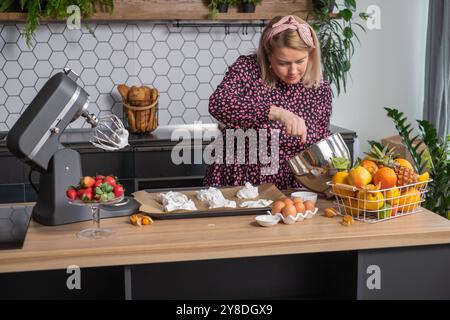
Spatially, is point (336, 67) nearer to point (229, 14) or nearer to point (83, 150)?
point (229, 14)

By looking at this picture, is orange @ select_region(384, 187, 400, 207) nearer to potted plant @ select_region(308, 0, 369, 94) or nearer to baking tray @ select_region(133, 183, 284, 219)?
baking tray @ select_region(133, 183, 284, 219)

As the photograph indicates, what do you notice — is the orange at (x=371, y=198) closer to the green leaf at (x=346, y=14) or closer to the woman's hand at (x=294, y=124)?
the woman's hand at (x=294, y=124)

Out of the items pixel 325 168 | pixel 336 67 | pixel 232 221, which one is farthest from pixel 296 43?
pixel 336 67

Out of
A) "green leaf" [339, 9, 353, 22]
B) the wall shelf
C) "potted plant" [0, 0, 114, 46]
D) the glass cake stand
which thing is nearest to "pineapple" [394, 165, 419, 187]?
the glass cake stand

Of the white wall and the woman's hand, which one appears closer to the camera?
the woman's hand

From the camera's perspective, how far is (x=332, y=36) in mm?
4426

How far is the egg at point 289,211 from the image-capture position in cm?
219

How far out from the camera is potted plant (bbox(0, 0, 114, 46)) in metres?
3.87

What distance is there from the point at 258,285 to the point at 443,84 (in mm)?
2579

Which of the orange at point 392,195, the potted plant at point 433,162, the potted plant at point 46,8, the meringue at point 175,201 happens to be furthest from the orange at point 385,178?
the potted plant at point 46,8

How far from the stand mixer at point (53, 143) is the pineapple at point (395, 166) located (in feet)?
2.89

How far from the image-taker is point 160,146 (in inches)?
154

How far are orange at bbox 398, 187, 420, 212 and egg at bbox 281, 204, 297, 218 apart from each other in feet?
1.22

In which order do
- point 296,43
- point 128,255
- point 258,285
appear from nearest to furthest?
1. point 128,255
2. point 258,285
3. point 296,43
